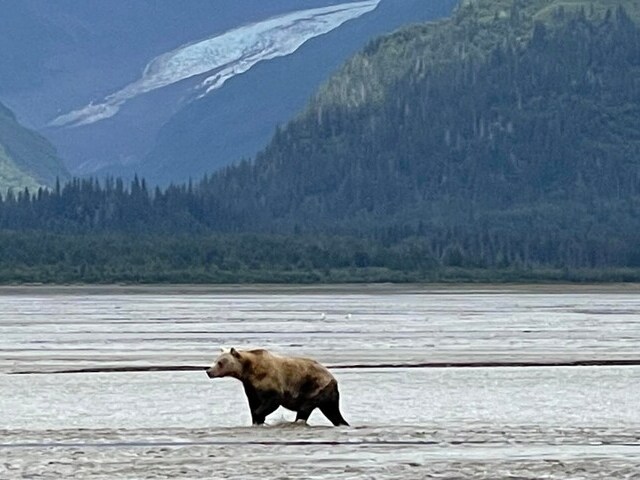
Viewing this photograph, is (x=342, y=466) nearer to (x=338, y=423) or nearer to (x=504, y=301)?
(x=338, y=423)

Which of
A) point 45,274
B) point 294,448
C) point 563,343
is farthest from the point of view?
point 45,274

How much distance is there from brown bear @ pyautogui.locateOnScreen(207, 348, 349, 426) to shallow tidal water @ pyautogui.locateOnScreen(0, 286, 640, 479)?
504 mm

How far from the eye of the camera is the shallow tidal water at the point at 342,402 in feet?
98.7

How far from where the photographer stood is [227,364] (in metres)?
33.9

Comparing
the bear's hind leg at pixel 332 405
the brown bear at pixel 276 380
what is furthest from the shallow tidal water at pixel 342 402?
the brown bear at pixel 276 380

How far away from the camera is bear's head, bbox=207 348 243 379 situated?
33.9 m

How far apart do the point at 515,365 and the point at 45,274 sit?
138m

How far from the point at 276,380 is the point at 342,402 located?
8.58 meters

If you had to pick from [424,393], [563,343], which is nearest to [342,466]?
[424,393]

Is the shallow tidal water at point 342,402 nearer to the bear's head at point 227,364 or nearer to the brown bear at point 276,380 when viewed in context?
the brown bear at point 276,380

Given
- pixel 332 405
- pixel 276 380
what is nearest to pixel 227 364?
pixel 276 380

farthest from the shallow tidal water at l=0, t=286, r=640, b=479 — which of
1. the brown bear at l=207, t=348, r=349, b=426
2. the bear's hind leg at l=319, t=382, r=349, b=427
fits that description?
the brown bear at l=207, t=348, r=349, b=426

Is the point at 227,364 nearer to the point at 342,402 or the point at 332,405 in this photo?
the point at 332,405

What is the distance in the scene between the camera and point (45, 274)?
631ft
